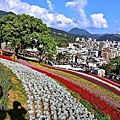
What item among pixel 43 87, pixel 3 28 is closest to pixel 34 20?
pixel 3 28

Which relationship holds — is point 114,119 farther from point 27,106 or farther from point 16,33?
point 16,33

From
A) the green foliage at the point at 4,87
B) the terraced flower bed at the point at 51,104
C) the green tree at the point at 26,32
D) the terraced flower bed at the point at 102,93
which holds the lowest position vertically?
the terraced flower bed at the point at 102,93

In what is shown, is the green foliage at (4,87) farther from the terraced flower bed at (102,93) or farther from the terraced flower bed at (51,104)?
the terraced flower bed at (102,93)

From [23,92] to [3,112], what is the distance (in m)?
3.58

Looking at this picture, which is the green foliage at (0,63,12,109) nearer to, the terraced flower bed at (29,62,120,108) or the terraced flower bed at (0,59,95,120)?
the terraced flower bed at (0,59,95,120)

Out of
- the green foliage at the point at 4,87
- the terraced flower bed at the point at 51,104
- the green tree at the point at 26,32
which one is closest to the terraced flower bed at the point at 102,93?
the terraced flower bed at the point at 51,104

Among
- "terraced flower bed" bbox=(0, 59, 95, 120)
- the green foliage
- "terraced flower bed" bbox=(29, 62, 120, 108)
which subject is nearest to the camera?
"terraced flower bed" bbox=(0, 59, 95, 120)

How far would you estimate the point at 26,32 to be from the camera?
4612 cm

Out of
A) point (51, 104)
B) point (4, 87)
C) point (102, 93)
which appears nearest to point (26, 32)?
point (102, 93)

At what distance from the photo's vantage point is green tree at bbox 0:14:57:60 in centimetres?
4547

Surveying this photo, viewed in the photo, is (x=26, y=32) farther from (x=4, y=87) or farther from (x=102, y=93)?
(x=4, y=87)

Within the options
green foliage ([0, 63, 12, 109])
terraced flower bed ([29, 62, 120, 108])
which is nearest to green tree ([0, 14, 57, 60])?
terraced flower bed ([29, 62, 120, 108])

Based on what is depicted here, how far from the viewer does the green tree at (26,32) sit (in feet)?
149

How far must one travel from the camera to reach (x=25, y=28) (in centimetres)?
4641
